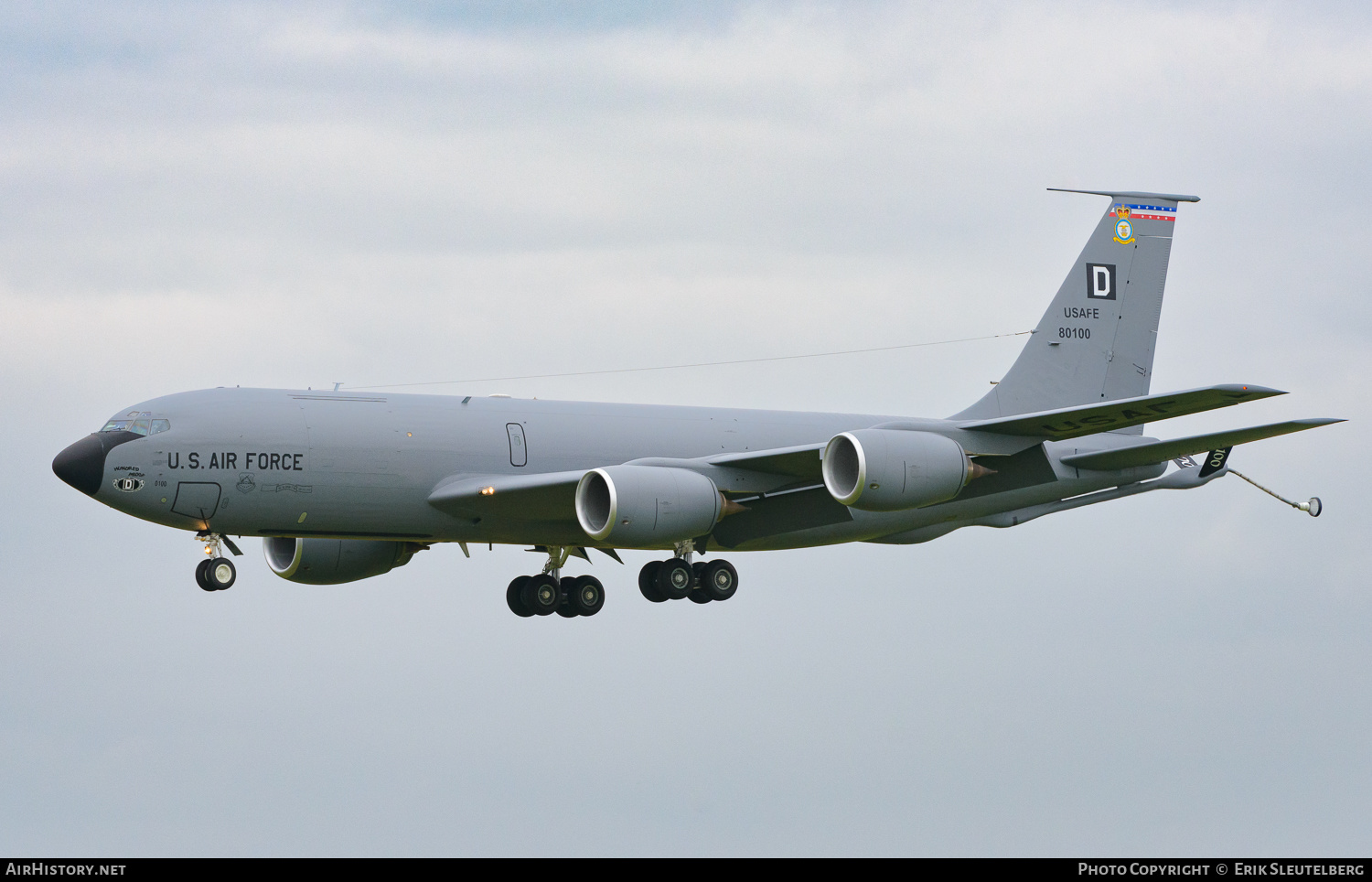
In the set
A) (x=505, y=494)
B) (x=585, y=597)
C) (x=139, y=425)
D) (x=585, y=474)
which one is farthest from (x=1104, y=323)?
(x=139, y=425)

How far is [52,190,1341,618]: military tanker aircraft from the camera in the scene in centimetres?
2875

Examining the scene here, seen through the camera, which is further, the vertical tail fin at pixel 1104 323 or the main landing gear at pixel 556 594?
the vertical tail fin at pixel 1104 323

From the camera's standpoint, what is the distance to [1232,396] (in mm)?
27484

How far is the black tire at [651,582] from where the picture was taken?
3228 centimetres

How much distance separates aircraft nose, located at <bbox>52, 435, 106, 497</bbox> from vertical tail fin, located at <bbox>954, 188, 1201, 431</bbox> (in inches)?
679

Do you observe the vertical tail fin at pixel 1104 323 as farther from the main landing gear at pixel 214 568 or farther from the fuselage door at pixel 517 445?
the main landing gear at pixel 214 568

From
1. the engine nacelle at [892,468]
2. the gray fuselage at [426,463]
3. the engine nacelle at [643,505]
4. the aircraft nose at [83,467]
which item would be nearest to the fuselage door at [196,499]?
the gray fuselage at [426,463]

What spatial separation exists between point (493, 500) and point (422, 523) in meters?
1.27

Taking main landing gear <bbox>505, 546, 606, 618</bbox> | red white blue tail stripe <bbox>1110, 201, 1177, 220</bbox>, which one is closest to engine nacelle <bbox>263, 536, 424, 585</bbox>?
main landing gear <bbox>505, 546, 606, 618</bbox>

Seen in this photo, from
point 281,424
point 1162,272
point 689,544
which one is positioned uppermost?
point 1162,272

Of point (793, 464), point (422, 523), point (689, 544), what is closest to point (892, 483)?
point (793, 464)

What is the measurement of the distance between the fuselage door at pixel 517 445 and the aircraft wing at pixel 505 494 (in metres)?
0.40

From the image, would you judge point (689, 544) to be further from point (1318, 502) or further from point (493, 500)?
point (1318, 502)

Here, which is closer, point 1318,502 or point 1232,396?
point 1232,396
